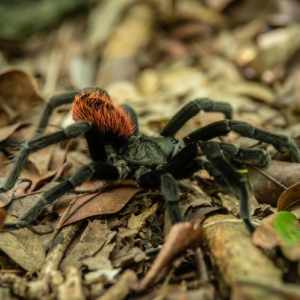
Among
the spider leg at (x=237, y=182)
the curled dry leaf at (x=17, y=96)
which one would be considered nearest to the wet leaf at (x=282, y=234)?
the spider leg at (x=237, y=182)

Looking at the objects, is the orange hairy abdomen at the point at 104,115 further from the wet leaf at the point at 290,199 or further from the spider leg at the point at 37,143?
the wet leaf at the point at 290,199

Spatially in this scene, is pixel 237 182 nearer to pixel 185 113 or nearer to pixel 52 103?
pixel 185 113

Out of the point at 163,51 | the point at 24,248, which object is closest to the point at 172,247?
the point at 24,248

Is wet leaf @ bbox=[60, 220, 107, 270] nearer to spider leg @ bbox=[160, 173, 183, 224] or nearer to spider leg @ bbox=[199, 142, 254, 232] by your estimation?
spider leg @ bbox=[160, 173, 183, 224]

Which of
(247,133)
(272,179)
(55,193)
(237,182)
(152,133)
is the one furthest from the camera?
(152,133)

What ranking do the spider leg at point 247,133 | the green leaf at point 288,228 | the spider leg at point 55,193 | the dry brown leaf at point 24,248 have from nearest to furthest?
the green leaf at point 288,228 < the dry brown leaf at point 24,248 < the spider leg at point 55,193 < the spider leg at point 247,133

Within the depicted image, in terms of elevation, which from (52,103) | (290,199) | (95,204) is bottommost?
(290,199)
